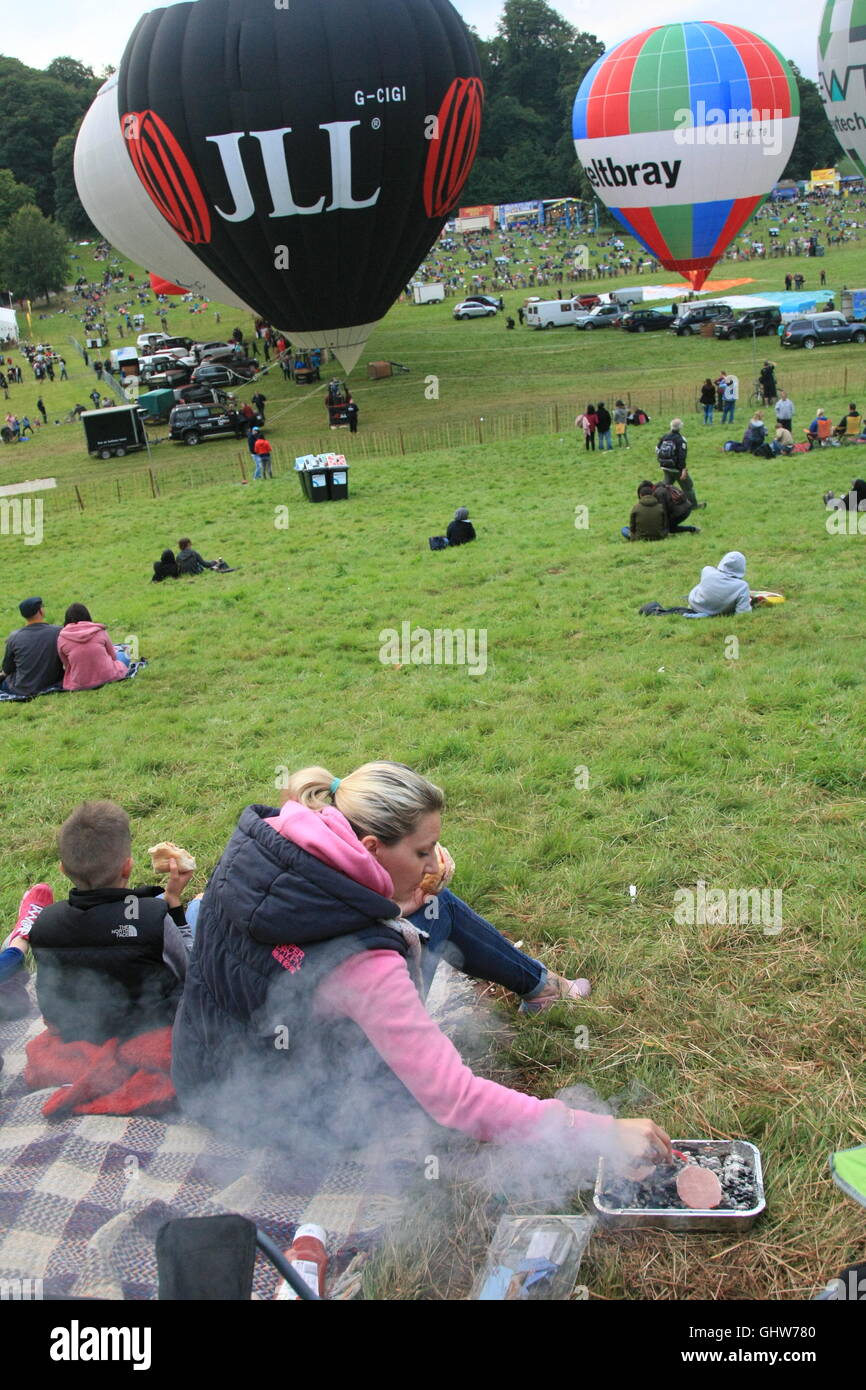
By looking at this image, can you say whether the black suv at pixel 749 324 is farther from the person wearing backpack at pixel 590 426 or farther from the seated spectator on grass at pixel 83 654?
the seated spectator on grass at pixel 83 654

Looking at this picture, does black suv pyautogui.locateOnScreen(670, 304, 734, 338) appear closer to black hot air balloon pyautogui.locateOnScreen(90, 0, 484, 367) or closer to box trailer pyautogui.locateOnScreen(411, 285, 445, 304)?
black hot air balloon pyautogui.locateOnScreen(90, 0, 484, 367)

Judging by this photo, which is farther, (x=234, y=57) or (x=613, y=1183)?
(x=234, y=57)

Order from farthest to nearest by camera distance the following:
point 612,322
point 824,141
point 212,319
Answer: point 824,141
point 212,319
point 612,322

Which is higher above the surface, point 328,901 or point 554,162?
point 554,162

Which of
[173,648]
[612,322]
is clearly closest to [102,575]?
[173,648]

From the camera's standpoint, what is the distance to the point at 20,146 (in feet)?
347

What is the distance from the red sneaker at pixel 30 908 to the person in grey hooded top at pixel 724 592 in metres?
7.16

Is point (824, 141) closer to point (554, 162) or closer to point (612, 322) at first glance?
point (554, 162)

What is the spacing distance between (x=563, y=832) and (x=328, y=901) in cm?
289

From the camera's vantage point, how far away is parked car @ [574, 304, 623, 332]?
50938mm

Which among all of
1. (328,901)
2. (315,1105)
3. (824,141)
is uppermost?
(824,141)

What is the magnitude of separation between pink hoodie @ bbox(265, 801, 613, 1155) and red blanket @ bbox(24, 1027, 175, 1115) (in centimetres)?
98

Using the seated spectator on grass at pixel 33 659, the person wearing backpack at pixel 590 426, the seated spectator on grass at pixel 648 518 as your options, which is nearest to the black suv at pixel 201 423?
the person wearing backpack at pixel 590 426

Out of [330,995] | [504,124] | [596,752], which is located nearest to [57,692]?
[596,752]
